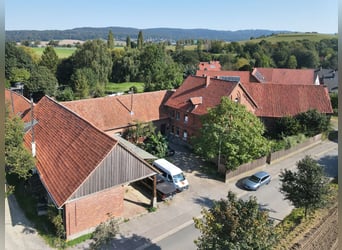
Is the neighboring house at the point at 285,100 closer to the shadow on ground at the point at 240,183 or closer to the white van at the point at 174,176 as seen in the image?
the shadow on ground at the point at 240,183

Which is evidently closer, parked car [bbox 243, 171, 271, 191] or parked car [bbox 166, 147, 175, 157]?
parked car [bbox 243, 171, 271, 191]

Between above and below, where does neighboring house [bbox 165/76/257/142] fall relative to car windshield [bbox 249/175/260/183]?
above

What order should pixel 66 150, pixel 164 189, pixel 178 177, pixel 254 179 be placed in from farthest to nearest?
pixel 254 179 < pixel 178 177 < pixel 164 189 < pixel 66 150

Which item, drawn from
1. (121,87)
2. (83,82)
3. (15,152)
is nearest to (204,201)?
(15,152)

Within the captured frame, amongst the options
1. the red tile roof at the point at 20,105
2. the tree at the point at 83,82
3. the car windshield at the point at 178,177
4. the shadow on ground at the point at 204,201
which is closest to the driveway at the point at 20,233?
the car windshield at the point at 178,177

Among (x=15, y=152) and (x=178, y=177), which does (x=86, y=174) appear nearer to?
(x=15, y=152)

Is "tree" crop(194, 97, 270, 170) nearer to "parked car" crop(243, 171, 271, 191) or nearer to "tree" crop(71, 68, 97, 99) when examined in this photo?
"parked car" crop(243, 171, 271, 191)

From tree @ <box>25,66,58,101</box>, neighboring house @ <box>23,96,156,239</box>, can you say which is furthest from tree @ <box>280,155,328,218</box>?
tree @ <box>25,66,58,101</box>

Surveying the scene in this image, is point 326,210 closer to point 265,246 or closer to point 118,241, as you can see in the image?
point 265,246

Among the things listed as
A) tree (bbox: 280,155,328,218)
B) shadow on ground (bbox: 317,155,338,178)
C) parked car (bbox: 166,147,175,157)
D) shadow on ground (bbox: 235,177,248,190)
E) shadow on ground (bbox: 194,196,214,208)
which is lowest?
shadow on ground (bbox: 194,196,214,208)
